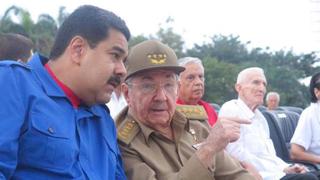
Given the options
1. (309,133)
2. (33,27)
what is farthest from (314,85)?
(33,27)

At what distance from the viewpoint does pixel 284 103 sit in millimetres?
29750

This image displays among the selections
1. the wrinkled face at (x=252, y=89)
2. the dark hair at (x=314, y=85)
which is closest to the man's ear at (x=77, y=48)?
the wrinkled face at (x=252, y=89)

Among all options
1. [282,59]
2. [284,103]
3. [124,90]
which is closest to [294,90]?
[284,103]

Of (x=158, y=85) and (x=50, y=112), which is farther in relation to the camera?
(x=158, y=85)

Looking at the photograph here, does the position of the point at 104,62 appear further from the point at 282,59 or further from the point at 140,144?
the point at 282,59

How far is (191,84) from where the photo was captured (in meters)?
4.00

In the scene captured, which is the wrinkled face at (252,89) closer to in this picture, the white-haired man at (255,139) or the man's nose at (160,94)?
the white-haired man at (255,139)

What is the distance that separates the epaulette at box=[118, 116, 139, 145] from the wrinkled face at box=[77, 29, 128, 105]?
44 centimetres

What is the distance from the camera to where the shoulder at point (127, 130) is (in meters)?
2.35

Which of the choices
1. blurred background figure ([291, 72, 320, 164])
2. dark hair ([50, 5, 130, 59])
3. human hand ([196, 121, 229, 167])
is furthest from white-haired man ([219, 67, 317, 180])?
dark hair ([50, 5, 130, 59])

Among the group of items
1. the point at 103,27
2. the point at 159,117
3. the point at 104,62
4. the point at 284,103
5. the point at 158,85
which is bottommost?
the point at 284,103

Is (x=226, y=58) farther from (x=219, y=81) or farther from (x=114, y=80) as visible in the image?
(x=114, y=80)

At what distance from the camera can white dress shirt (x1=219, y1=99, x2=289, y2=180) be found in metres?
3.68

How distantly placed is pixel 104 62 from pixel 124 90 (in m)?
0.62
